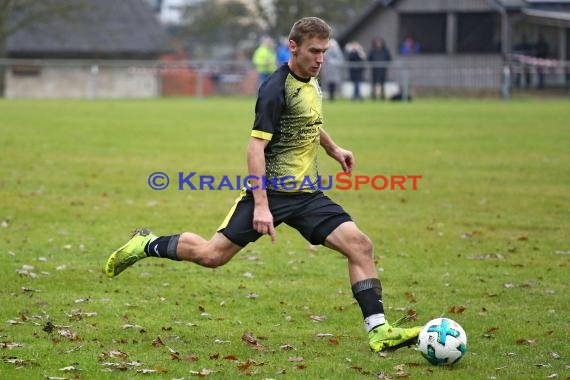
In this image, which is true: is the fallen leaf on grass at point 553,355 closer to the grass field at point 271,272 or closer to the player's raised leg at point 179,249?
the grass field at point 271,272

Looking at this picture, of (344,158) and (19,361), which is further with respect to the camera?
(344,158)

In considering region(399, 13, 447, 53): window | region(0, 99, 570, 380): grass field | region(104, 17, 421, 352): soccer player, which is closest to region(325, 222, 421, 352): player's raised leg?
region(104, 17, 421, 352): soccer player

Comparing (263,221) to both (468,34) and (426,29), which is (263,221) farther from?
(426,29)

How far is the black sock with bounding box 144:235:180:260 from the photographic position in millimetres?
7555

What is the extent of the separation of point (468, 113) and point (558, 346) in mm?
25235

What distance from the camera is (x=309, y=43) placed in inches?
275

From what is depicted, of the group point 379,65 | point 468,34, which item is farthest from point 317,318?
point 468,34

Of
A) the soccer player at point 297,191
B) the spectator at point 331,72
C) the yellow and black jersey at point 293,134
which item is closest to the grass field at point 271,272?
the soccer player at point 297,191

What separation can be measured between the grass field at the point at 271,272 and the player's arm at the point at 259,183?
823mm

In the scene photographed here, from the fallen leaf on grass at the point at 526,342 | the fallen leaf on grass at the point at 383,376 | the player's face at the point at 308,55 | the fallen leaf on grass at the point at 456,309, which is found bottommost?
the fallen leaf on grass at the point at 456,309

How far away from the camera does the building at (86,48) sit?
55.5 metres

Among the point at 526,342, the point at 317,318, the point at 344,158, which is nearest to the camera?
the point at 526,342
